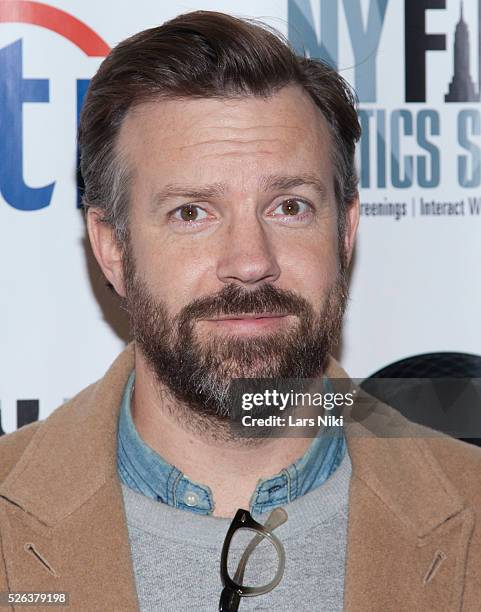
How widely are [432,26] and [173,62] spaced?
32.9 inches

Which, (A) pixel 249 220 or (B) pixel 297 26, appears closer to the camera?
(A) pixel 249 220

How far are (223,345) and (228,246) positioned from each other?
20cm

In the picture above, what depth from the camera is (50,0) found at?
2.51m

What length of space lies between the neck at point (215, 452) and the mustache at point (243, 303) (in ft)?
0.75

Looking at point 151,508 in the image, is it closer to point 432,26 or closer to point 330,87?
point 330,87

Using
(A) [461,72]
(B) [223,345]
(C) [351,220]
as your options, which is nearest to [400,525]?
(B) [223,345]

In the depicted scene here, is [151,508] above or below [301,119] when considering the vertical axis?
below

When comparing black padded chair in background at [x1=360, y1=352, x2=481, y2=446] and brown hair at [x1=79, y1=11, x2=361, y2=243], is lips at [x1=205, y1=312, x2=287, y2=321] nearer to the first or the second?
brown hair at [x1=79, y1=11, x2=361, y2=243]

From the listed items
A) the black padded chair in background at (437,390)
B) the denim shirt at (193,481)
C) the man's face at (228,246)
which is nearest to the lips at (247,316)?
the man's face at (228,246)

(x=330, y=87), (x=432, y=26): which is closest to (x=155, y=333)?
(x=330, y=87)

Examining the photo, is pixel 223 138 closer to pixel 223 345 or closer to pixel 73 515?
pixel 223 345

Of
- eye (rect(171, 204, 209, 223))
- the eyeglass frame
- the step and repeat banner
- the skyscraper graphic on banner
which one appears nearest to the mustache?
eye (rect(171, 204, 209, 223))

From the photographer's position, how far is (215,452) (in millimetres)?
2049

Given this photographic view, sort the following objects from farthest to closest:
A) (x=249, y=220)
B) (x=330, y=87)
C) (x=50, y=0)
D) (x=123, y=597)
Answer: (x=50, y=0) < (x=330, y=87) < (x=249, y=220) < (x=123, y=597)
